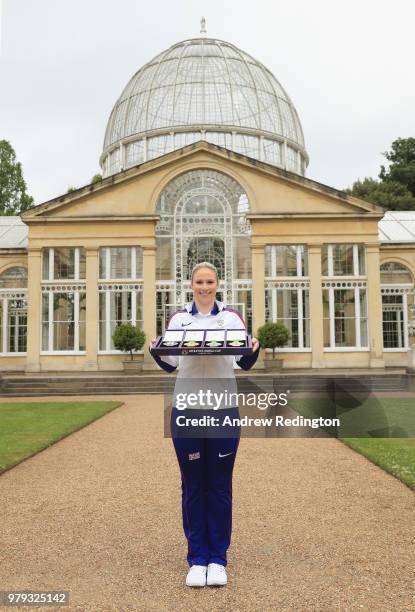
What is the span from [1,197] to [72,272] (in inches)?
824

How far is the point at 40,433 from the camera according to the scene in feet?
34.1

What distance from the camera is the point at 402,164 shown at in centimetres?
4684

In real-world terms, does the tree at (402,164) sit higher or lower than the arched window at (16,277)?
higher

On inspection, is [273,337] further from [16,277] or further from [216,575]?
[216,575]

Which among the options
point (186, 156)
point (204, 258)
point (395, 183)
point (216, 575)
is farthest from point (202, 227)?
point (395, 183)

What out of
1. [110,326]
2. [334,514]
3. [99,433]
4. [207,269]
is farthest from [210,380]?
[110,326]

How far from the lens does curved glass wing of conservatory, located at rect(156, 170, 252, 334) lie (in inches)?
936

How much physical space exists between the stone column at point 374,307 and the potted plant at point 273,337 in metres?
3.56

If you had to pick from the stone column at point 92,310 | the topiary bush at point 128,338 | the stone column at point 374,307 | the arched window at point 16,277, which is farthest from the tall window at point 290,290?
the arched window at point 16,277

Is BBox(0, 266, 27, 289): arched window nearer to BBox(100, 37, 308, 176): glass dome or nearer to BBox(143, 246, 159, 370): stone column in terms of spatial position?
BBox(143, 246, 159, 370): stone column

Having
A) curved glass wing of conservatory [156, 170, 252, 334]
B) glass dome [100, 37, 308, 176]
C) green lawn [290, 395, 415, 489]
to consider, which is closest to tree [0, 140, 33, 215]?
glass dome [100, 37, 308, 176]

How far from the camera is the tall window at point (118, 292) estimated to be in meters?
23.2

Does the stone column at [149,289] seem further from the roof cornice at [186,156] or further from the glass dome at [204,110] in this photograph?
the glass dome at [204,110]

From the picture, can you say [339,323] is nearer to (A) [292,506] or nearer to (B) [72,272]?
(B) [72,272]
